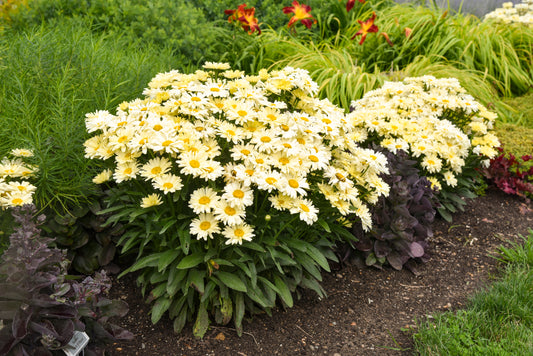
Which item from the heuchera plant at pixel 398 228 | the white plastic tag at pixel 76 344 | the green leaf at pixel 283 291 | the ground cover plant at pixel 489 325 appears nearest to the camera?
the white plastic tag at pixel 76 344

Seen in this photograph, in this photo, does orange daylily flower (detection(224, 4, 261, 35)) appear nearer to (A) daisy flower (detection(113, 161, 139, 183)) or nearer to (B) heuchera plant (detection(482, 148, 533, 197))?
(B) heuchera plant (detection(482, 148, 533, 197))

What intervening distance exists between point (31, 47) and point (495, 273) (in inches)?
139

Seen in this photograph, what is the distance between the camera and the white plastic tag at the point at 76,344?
1.73 meters

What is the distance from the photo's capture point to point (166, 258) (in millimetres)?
2240

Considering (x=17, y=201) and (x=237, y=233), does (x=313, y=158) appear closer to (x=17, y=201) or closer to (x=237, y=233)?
(x=237, y=233)

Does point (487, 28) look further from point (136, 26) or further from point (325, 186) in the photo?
point (325, 186)

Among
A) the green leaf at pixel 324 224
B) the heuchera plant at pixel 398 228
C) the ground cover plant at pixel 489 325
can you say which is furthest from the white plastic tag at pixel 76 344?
the heuchera plant at pixel 398 228

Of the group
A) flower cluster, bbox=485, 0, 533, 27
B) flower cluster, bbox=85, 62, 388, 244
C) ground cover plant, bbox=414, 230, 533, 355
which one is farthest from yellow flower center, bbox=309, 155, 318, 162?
flower cluster, bbox=485, 0, 533, 27

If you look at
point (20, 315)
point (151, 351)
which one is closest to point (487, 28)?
point (151, 351)

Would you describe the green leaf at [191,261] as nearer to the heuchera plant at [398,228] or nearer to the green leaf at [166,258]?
the green leaf at [166,258]

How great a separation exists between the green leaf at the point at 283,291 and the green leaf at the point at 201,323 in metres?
0.40

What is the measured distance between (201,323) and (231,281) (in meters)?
0.31

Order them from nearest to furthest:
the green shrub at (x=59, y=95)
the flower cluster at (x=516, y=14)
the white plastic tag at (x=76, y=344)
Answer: the white plastic tag at (x=76, y=344), the green shrub at (x=59, y=95), the flower cluster at (x=516, y=14)

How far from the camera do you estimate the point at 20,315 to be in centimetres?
162
